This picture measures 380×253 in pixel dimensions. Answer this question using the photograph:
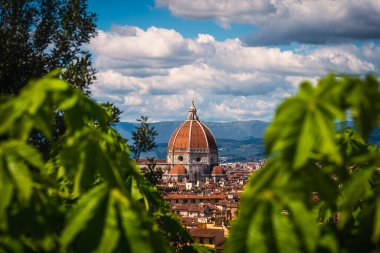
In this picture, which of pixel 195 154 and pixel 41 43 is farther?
pixel 195 154

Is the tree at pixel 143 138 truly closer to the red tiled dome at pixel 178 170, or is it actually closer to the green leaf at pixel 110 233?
the green leaf at pixel 110 233

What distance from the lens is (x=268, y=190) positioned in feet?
4.64

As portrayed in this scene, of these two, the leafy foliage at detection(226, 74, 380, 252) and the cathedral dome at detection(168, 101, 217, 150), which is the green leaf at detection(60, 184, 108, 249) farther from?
the cathedral dome at detection(168, 101, 217, 150)

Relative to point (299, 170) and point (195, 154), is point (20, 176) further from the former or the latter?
point (195, 154)

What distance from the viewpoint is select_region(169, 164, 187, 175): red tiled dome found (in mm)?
151625

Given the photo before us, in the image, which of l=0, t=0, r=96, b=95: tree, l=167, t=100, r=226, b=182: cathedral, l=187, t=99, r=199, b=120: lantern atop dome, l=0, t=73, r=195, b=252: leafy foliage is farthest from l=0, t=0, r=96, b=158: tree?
l=187, t=99, r=199, b=120: lantern atop dome

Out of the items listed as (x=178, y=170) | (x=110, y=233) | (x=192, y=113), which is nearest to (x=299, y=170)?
(x=110, y=233)

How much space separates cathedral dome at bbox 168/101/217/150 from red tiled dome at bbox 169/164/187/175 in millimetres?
9020

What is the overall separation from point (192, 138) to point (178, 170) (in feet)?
46.3

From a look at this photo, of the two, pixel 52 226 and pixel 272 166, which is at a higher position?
pixel 272 166

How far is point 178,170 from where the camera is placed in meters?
152

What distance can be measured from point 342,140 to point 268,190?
5.99 feet

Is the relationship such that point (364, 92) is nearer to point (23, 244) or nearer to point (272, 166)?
point (272, 166)

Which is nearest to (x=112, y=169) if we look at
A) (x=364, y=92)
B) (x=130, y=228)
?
(x=130, y=228)
